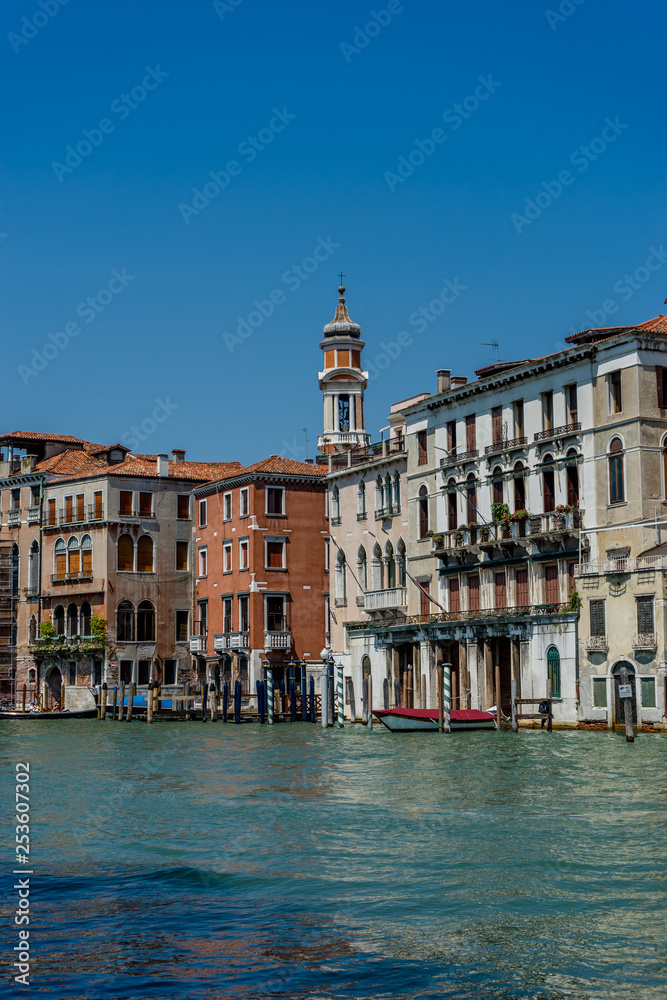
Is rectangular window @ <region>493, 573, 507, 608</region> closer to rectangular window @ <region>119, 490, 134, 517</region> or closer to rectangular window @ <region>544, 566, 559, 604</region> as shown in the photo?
rectangular window @ <region>544, 566, 559, 604</region>

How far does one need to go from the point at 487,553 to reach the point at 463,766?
61.5ft

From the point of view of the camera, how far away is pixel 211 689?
193 ft

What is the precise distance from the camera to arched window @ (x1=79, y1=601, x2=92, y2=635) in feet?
214

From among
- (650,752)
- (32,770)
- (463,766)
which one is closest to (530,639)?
(650,752)

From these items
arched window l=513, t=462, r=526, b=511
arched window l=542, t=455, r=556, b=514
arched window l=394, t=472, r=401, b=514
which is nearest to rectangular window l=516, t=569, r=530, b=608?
arched window l=513, t=462, r=526, b=511

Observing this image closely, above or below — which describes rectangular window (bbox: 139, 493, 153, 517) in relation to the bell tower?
below

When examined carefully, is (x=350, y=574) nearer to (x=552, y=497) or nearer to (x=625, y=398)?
(x=552, y=497)

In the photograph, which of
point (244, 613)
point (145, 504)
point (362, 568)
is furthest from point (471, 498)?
point (145, 504)

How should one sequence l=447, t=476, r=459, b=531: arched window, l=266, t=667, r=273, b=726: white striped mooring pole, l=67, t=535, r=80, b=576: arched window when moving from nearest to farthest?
l=447, t=476, r=459, b=531: arched window, l=266, t=667, r=273, b=726: white striped mooring pole, l=67, t=535, r=80, b=576: arched window

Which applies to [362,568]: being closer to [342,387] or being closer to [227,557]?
[227,557]

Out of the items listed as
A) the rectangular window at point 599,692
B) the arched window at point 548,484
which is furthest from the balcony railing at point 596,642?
the arched window at point 548,484

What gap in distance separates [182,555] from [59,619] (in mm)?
6992

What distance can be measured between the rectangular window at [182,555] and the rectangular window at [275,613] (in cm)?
872

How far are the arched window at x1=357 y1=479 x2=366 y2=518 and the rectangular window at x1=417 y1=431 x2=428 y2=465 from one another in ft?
16.2
